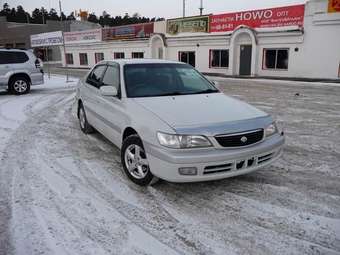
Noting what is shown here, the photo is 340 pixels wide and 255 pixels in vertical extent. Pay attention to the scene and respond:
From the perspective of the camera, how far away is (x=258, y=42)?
23.0 meters

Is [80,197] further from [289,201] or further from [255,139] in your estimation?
[289,201]

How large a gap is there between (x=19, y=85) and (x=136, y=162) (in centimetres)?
1113

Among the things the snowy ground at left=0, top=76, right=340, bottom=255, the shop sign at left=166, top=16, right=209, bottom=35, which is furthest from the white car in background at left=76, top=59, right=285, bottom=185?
the shop sign at left=166, top=16, right=209, bottom=35

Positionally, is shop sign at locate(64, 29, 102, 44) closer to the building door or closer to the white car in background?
the building door

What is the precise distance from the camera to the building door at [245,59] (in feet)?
78.1

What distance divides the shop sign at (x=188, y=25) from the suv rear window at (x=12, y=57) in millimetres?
16996

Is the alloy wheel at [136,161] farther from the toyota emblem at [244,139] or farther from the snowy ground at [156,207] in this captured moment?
the toyota emblem at [244,139]

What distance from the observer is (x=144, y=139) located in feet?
12.7

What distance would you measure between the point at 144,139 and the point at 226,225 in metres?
1.40

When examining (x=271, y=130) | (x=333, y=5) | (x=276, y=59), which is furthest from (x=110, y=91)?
(x=276, y=59)

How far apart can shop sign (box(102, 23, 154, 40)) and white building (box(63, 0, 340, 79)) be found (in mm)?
173

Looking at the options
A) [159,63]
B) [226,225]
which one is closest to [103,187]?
[226,225]

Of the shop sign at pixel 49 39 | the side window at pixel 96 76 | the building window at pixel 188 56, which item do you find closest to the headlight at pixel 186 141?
the side window at pixel 96 76

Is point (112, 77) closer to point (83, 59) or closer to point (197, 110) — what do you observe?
point (197, 110)
